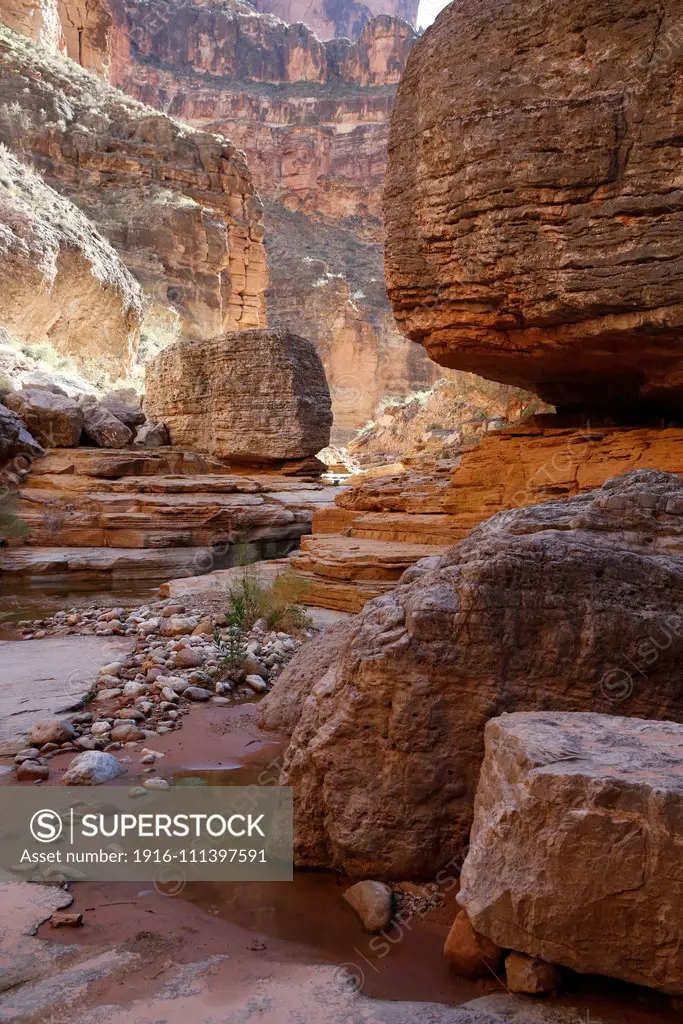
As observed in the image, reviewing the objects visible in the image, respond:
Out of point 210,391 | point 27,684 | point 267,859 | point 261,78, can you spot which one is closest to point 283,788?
point 267,859

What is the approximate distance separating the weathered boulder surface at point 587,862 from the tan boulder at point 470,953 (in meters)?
0.12

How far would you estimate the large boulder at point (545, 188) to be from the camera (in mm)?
5379

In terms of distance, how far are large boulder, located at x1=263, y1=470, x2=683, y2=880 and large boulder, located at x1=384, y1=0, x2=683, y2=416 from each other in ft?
11.9

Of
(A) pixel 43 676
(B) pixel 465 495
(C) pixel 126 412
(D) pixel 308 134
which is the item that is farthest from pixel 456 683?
(D) pixel 308 134

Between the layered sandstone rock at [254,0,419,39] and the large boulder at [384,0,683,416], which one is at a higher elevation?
the layered sandstone rock at [254,0,419,39]

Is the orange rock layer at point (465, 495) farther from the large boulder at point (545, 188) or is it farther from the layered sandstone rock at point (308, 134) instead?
the layered sandstone rock at point (308, 134)

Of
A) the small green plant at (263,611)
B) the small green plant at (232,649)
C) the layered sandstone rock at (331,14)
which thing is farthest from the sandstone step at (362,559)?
the layered sandstone rock at (331,14)

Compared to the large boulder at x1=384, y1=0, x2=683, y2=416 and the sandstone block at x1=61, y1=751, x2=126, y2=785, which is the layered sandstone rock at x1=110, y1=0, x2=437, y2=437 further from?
the sandstone block at x1=61, y1=751, x2=126, y2=785

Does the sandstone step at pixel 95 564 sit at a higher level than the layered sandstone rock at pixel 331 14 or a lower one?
lower

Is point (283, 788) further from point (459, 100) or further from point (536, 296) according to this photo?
point (459, 100)

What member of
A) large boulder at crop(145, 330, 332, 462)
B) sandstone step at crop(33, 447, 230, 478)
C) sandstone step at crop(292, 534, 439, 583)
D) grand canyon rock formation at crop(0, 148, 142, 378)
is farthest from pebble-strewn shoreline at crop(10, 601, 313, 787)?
grand canyon rock formation at crop(0, 148, 142, 378)

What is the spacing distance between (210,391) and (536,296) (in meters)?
9.84

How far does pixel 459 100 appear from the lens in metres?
6.05

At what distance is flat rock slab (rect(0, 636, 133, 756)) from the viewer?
3.75 metres
